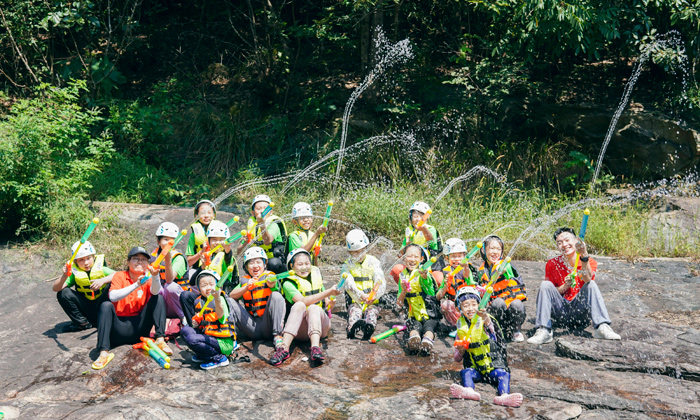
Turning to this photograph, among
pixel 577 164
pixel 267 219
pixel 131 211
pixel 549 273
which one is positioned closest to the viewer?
pixel 549 273

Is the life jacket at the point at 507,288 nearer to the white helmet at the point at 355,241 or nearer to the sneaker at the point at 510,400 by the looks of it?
the white helmet at the point at 355,241

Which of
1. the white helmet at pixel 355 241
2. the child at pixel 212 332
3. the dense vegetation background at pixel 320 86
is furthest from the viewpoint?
the dense vegetation background at pixel 320 86

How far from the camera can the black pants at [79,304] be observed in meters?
5.74

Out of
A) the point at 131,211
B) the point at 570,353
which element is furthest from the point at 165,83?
the point at 570,353

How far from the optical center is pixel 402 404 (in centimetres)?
450

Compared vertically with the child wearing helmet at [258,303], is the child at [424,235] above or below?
above

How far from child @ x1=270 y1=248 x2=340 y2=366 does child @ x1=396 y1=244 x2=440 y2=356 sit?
71 cm

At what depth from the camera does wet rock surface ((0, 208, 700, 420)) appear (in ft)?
14.5

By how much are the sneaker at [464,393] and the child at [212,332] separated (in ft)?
6.14

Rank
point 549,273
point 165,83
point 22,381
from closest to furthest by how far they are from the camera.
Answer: point 22,381 < point 549,273 < point 165,83

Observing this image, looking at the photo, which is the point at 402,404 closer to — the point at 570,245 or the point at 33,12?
the point at 570,245

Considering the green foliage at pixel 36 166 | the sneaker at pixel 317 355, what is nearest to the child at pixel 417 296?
the sneaker at pixel 317 355

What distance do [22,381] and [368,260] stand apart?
3.05m

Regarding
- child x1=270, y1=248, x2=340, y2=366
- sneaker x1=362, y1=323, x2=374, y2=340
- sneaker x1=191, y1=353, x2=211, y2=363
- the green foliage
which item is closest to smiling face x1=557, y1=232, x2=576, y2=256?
sneaker x1=362, y1=323, x2=374, y2=340
